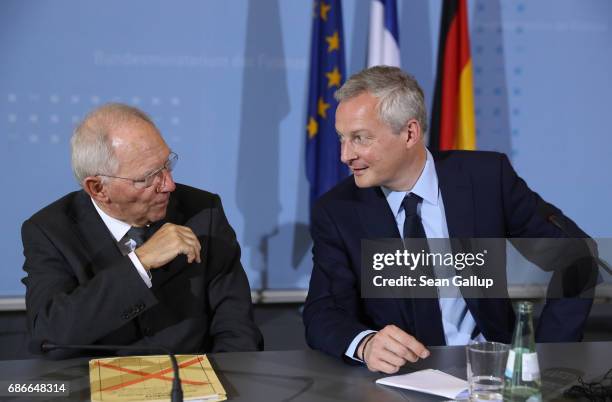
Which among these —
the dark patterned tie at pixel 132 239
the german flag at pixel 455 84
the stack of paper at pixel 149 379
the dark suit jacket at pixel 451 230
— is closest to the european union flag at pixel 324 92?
the german flag at pixel 455 84

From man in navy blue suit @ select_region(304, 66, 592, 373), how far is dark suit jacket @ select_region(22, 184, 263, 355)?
267mm

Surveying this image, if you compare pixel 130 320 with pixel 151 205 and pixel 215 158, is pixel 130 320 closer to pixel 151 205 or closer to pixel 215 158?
pixel 151 205

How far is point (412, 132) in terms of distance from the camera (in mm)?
2566

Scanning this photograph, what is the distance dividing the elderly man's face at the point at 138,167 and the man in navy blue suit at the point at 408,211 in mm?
521

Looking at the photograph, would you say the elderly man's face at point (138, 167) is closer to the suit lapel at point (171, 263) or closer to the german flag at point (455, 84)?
the suit lapel at point (171, 263)

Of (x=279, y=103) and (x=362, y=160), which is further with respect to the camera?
(x=279, y=103)

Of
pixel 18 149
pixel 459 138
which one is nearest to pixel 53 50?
pixel 18 149

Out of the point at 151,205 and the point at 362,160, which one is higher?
the point at 362,160

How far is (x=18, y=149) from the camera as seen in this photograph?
16.9 ft

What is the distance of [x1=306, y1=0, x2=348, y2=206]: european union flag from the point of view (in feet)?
16.5

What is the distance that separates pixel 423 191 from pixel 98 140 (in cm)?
102

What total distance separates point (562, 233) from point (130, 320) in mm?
1396

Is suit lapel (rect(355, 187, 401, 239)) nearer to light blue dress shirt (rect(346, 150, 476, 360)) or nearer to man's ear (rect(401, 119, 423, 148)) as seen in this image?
light blue dress shirt (rect(346, 150, 476, 360))

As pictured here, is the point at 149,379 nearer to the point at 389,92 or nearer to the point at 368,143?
the point at 368,143
